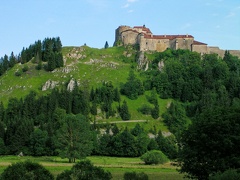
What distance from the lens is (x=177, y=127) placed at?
155 metres

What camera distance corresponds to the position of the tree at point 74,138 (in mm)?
101438

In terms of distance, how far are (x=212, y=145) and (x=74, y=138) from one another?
6603cm

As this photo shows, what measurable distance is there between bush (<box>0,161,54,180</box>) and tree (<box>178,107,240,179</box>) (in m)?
19.3

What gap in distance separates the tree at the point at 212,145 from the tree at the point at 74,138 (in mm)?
57455

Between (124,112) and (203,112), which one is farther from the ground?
(203,112)

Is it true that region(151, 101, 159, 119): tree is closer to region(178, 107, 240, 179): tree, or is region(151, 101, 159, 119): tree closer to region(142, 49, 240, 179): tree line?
region(142, 49, 240, 179): tree line

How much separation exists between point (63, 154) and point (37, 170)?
67.3 metres

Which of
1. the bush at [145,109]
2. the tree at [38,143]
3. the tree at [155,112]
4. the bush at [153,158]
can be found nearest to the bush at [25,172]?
the bush at [153,158]

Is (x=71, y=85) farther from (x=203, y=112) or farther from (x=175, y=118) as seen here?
(x=203, y=112)

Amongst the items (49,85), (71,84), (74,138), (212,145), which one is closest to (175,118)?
(71,84)

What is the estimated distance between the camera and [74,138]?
10588 centimetres

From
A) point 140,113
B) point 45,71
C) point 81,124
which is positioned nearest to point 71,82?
point 45,71

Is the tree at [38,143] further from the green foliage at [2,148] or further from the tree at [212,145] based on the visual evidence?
the tree at [212,145]

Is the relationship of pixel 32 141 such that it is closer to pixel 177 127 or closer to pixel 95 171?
pixel 177 127
